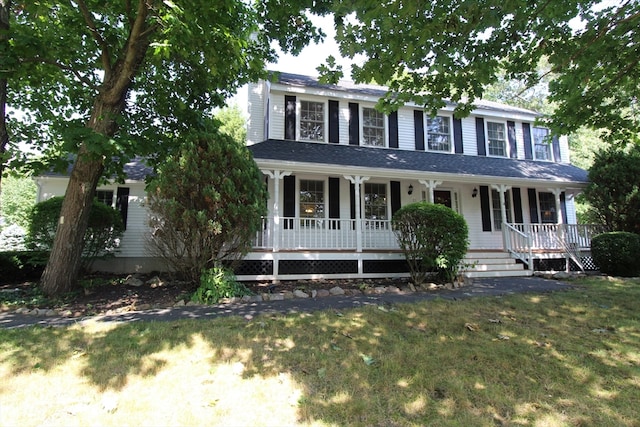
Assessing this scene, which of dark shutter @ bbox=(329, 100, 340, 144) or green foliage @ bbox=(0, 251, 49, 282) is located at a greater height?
dark shutter @ bbox=(329, 100, 340, 144)

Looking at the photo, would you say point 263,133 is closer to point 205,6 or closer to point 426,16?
point 205,6

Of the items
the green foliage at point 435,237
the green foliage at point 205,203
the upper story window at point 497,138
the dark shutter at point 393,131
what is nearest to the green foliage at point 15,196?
the green foliage at point 205,203

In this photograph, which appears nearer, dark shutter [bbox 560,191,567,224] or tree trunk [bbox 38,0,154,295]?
tree trunk [bbox 38,0,154,295]

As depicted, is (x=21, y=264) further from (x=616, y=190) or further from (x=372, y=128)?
(x=616, y=190)

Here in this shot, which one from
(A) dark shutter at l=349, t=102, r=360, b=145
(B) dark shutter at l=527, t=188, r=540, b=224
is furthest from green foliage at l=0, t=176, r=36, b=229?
(B) dark shutter at l=527, t=188, r=540, b=224

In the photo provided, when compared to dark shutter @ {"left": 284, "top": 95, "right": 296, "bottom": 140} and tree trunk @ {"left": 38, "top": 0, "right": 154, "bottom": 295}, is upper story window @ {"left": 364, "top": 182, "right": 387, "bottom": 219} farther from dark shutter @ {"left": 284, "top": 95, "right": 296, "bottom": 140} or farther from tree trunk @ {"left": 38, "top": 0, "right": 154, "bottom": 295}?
Result: tree trunk @ {"left": 38, "top": 0, "right": 154, "bottom": 295}

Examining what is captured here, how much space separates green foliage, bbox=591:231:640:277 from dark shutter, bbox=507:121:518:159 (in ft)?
16.1

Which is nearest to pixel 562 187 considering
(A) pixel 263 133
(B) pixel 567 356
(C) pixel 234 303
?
(B) pixel 567 356

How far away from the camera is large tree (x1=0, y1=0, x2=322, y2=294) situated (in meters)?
5.84

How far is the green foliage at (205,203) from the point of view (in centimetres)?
642

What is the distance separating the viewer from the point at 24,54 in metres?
6.39

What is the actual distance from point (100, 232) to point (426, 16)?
922 centimetres

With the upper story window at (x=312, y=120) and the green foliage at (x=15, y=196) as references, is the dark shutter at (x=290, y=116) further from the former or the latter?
the green foliage at (x=15, y=196)

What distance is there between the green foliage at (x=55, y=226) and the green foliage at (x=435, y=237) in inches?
316
